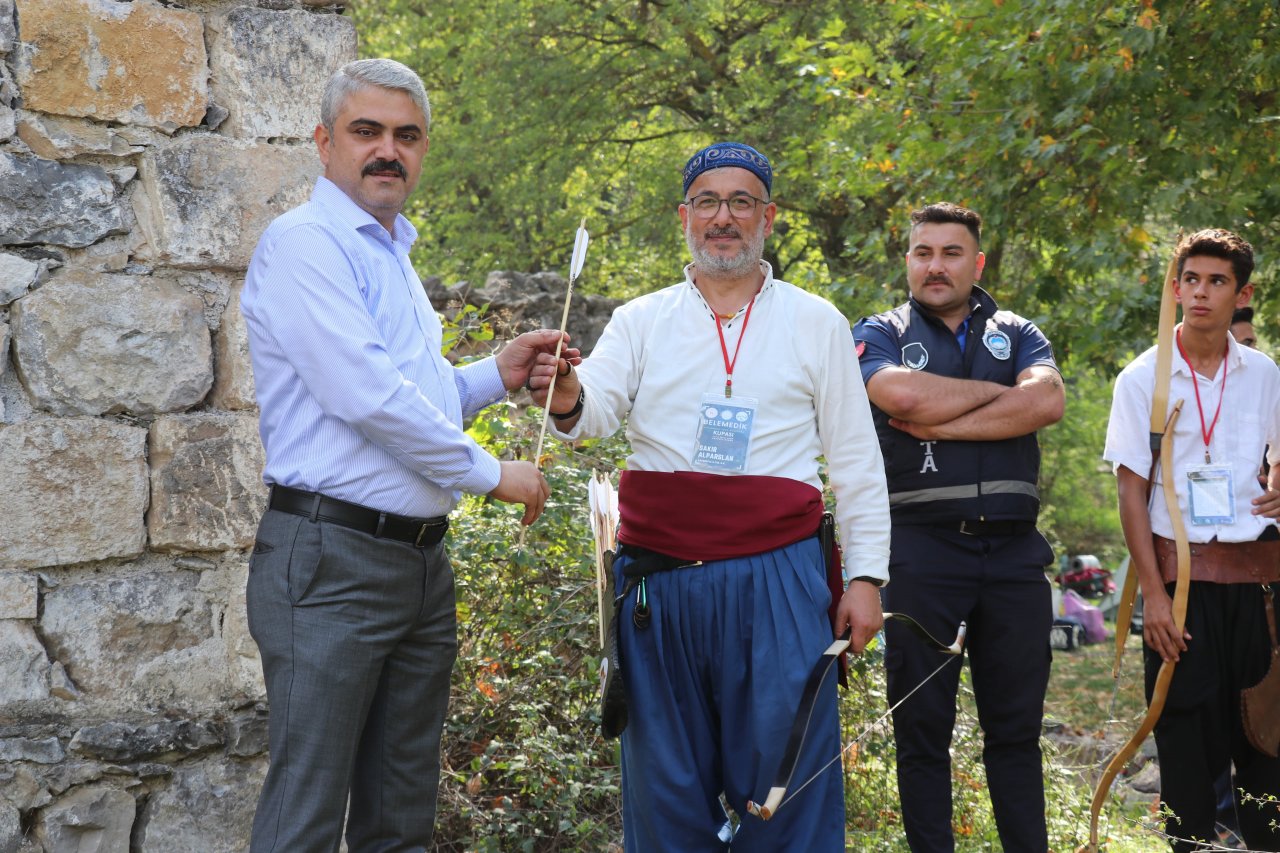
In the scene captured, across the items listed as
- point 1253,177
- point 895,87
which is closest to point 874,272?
point 895,87

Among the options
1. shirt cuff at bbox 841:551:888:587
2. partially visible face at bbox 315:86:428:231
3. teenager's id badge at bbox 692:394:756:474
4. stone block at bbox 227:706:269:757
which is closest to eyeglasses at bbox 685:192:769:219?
teenager's id badge at bbox 692:394:756:474

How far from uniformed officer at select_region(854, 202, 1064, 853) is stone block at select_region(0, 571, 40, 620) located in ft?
7.48

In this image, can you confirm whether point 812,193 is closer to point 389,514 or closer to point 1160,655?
point 1160,655

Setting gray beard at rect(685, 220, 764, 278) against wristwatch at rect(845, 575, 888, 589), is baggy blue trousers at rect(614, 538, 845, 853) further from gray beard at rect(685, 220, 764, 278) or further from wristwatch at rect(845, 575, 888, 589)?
gray beard at rect(685, 220, 764, 278)

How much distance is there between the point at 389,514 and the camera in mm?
2717

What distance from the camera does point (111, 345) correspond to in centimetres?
305

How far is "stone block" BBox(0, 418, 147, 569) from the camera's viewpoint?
2.92 meters

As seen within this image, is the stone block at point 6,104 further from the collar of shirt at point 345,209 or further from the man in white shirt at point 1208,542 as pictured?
the man in white shirt at point 1208,542

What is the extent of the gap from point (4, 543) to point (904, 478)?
239 cm

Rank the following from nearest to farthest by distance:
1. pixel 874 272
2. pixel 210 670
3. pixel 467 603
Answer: pixel 210 670 < pixel 467 603 < pixel 874 272

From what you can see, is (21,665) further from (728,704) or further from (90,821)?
(728,704)

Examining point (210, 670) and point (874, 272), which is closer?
point (210, 670)

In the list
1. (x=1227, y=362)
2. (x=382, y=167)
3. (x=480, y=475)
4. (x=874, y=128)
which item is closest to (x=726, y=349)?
(x=480, y=475)

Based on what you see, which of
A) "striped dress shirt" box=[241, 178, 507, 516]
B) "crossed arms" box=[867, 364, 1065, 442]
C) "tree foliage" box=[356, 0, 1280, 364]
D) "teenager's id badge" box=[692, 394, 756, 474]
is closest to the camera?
"striped dress shirt" box=[241, 178, 507, 516]
